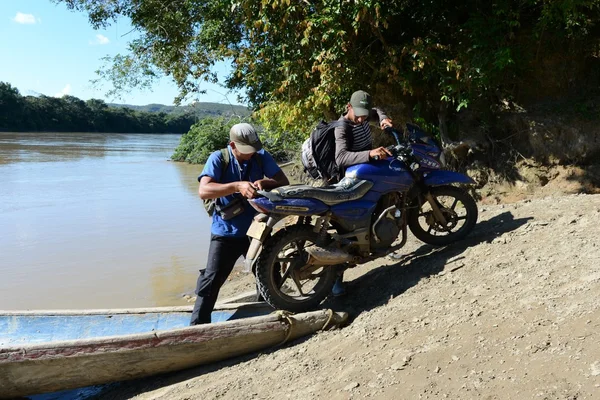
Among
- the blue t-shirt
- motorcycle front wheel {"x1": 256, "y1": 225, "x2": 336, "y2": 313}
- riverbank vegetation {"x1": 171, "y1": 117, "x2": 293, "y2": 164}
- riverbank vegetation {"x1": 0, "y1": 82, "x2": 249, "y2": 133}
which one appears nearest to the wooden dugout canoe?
motorcycle front wheel {"x1": 256, "y1": 225, "x2": 336, "y2": 313}

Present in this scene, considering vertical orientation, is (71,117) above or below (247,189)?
above

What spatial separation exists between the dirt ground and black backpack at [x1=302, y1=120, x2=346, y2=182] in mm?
1081

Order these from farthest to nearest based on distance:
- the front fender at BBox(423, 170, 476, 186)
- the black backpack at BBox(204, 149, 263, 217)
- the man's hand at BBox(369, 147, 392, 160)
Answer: the front fender at BBox(423, 170, 476, 186), the man's hand at BBox(369, 147, 392, 160), the black backpack at BBox(204, 149, 263, 217)

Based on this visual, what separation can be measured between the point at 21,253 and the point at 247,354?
25.2 ft

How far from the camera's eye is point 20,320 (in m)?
4.88

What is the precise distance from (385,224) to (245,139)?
1477 mm

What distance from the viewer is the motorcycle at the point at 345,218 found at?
4207 millimetres

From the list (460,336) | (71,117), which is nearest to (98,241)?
(460,336)

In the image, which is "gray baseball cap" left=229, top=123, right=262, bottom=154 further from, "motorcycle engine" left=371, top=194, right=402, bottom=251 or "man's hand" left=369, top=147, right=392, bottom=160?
"motorcycle engine" left=371, top=194, right=402, bottom=251

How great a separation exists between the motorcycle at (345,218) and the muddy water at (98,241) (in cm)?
326

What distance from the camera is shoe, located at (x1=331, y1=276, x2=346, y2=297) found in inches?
191

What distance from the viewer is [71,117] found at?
7556 centimetres

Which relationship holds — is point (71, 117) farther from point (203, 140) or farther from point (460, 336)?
point (460, 336)

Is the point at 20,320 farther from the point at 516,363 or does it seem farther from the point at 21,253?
the point at 21,253
